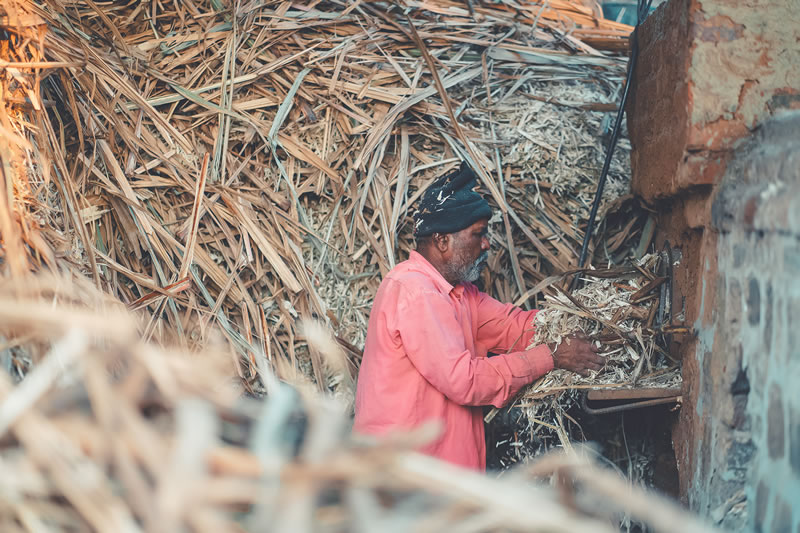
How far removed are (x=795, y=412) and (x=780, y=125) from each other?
2.95 feet

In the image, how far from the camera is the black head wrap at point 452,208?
2.98 meters

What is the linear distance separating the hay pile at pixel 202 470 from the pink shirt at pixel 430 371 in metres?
1.44

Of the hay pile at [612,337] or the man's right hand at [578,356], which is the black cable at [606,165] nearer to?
the hay pile at [612,337]

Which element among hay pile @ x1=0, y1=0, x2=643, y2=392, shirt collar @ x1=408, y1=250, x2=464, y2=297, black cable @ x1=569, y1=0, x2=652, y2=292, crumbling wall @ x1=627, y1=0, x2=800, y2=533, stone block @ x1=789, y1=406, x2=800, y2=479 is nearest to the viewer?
stone block @ x1=789, y1=406, x2=800, y2=479

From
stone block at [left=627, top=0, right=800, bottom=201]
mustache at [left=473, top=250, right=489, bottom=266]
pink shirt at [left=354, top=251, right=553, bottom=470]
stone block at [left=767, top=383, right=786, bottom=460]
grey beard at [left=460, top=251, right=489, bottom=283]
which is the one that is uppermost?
stone block at [left=627, top=0, right=800, bottom=201]

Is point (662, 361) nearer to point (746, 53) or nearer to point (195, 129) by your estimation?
point (746, 53)

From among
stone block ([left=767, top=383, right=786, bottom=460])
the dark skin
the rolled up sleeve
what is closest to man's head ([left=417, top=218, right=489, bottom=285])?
the dark skin

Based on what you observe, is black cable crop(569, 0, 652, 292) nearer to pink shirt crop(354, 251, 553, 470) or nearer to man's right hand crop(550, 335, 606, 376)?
man's right hand crop(550, 335, 606, 376)

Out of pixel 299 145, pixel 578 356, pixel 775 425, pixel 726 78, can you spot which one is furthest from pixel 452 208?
pixel 775 425

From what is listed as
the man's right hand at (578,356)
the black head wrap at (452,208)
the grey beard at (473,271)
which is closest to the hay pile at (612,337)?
the man's right hand at (578,356)

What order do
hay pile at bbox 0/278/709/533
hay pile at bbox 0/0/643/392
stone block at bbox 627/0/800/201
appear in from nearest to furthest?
hay pile at bbox 0/278/709/533 < stone block at bbox 627/0/800/201 < hay pile at bbox 0/0/643/392

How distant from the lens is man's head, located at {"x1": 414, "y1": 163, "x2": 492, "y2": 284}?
2.99 m

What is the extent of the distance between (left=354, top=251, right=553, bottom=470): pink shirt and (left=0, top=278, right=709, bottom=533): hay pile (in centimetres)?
144

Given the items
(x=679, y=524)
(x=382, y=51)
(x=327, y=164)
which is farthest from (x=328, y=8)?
(x=679, y=524)
